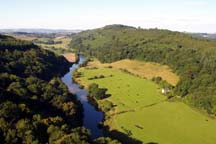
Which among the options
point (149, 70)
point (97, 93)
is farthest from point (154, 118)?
point (149, 70)

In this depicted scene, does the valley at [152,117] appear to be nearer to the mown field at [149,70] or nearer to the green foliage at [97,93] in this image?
the green foliage at [97,93]

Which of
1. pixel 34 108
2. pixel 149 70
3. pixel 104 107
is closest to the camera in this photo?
pixel 34 108

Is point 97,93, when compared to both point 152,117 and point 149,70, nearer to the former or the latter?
point 152,117

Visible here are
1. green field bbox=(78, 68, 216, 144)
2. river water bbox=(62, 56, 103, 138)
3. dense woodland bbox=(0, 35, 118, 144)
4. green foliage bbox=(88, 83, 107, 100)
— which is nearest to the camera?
dense woodland bbox=(0, 35, 118, 144)

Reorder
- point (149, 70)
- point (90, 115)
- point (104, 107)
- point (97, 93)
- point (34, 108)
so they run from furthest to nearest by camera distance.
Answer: point (149, 70), point (97, 93), point (104, 107), point (90, 115), point (34, 108)

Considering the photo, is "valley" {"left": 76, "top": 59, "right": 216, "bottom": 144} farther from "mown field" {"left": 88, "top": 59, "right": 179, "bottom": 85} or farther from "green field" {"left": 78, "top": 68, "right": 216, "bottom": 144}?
"mown field" {"left": 88, "top": 59, "right": 179, "bottom": 85}

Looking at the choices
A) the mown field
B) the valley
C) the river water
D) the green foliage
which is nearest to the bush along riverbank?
the green foliage

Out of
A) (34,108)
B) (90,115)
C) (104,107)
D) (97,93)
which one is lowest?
(90,115)
